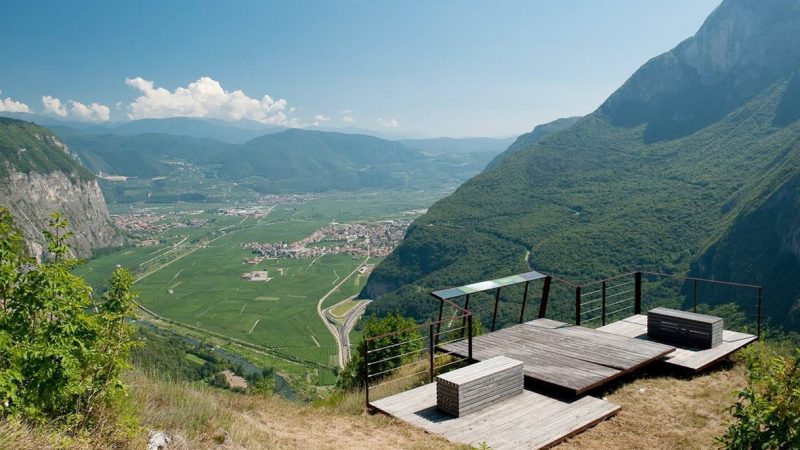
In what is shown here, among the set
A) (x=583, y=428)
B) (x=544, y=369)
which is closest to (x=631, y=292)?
(x=544, y=369)

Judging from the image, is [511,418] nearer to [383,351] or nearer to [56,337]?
[56,337]

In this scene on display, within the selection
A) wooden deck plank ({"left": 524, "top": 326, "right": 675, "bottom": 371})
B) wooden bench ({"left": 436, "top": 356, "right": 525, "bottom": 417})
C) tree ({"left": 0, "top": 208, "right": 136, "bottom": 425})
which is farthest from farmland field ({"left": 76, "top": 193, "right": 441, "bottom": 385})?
tree ({"left": 0, "top": 208, "right": 136, "bottom": 425})

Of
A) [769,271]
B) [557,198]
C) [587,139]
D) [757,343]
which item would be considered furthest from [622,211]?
[757,343]

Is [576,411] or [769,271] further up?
[576,411]

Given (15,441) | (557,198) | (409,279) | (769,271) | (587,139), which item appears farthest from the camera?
(587,139)

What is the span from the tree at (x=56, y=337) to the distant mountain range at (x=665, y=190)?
181ft

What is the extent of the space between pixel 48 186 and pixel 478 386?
570ft

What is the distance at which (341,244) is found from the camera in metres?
158

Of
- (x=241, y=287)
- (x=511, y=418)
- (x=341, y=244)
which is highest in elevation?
(x=511, y=418)

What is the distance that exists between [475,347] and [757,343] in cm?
583

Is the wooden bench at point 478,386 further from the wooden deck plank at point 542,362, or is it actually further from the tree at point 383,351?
the tree at point 383,351

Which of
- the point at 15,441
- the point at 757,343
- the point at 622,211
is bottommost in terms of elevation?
the point at 622,211

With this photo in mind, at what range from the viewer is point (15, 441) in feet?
14.4

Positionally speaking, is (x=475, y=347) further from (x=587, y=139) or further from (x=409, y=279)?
(x=587, y=139)
